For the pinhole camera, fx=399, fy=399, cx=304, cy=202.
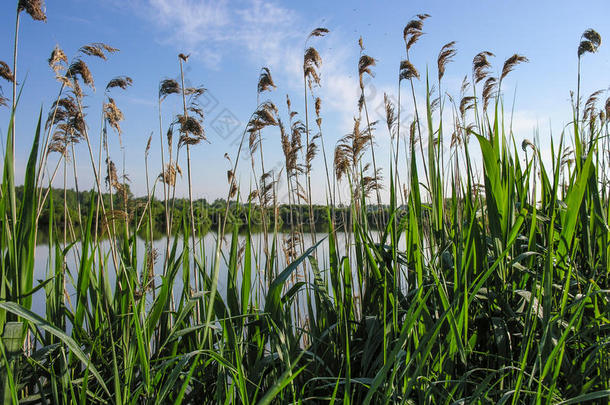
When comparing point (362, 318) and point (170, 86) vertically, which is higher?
A: point (170, 86)

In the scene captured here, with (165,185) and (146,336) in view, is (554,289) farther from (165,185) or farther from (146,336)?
(165,185)

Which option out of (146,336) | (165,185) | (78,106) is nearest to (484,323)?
(146,336)

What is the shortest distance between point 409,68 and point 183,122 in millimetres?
1907

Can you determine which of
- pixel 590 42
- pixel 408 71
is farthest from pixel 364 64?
pixel 590 42

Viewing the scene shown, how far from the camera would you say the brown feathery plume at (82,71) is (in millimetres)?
2355

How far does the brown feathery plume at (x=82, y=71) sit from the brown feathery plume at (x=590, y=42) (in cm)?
317

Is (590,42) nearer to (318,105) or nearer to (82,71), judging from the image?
(318,105)

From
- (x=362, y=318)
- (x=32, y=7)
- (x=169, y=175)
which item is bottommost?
(x=362, y=318)

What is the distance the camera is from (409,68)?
10.7 feet

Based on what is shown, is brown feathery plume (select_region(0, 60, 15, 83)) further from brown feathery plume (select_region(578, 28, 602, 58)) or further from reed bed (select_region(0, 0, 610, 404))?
brown feathery plume (select_region(578, 28, 602, 58))

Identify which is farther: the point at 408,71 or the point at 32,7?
the point at 408,71

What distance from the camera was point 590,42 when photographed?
276 centimetres

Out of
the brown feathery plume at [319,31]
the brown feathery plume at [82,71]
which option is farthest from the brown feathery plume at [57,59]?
the brown feathery plume at [319,31]

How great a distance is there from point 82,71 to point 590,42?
10.9 feet
